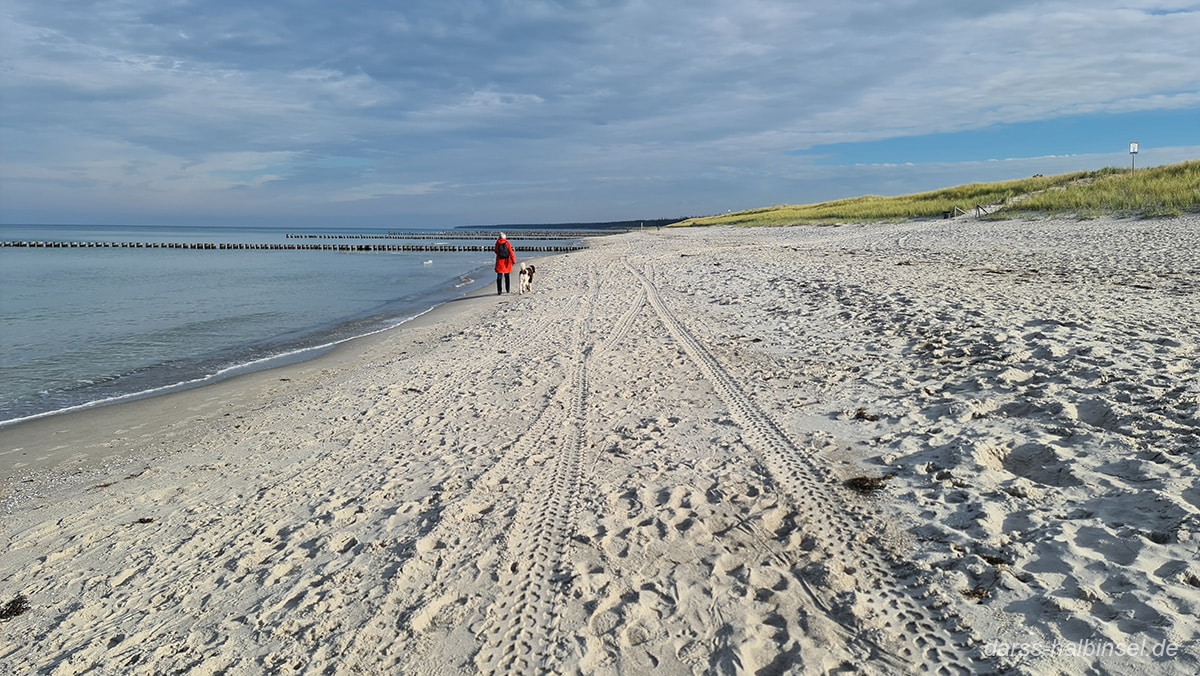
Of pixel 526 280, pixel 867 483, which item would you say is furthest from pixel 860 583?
pixel 526 280

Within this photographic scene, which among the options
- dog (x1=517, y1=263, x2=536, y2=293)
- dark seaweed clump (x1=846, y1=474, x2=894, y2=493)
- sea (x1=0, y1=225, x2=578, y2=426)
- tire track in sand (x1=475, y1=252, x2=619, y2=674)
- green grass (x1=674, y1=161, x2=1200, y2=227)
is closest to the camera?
tire track in sand (x1=475, y1=252, x2=619, y2=674)

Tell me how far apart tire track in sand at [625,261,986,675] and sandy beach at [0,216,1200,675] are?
17 mm

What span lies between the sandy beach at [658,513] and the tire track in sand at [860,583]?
0.02 metres

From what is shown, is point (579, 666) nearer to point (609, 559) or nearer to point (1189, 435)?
point (609, 559)

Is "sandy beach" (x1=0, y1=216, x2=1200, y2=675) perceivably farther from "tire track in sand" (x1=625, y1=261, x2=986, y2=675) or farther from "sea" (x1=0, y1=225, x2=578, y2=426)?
"sea" (x1=0, y1=225, x2=578, y2=426)

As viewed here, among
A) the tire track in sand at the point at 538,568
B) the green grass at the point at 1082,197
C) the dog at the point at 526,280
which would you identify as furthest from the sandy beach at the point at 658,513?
the green grass at the point at 1082,197

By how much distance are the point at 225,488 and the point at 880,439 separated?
514cm

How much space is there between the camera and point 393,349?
1130 cm

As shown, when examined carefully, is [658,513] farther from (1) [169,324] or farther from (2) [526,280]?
(1) [169,324]

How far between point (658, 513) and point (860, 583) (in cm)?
132

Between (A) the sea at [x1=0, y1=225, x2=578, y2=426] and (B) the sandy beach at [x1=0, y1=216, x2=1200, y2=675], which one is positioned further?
(A) the sea at [x1=0, y1=225, x2=578, y2=426]

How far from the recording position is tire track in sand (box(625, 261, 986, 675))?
9.32ft

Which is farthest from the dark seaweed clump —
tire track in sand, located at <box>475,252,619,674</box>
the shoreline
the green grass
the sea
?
the green grass

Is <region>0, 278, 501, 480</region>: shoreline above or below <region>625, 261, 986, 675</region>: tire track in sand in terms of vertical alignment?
below
